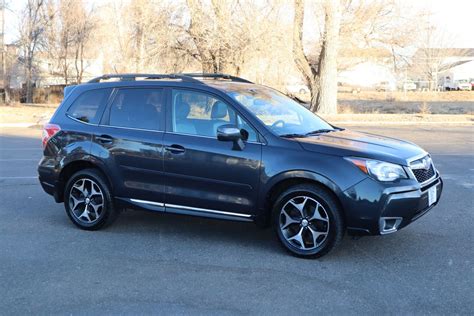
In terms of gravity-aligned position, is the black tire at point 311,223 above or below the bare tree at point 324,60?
below

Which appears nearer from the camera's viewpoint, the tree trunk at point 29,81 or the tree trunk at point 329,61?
the tree trunk at point 329,61

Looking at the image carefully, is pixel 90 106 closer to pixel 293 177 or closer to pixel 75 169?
pixel 75 169

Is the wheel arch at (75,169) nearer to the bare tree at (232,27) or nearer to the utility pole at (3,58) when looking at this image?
the bare tree at (232,27)

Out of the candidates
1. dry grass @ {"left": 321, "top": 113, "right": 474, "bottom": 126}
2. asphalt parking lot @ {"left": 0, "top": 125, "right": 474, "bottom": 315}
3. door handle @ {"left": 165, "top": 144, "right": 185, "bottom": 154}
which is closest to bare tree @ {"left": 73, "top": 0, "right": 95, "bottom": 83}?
dry grass @ {"left": 321, "top": 113, "right": 474, "bottom": 126}

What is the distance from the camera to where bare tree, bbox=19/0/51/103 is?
39.4 m

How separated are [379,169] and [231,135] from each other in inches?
56.8

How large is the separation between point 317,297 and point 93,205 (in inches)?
120

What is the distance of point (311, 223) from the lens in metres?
5.01

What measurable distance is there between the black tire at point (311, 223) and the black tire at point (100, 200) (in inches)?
79.0

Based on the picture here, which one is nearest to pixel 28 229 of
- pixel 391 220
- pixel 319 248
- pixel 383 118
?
pixel 319 248

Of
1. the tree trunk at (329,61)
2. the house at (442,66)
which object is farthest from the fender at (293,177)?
the house at (442,66)

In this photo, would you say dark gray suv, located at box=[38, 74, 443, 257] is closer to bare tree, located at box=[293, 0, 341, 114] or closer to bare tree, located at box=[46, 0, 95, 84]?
bare tree, located at box=[293, 0, 341, 114]

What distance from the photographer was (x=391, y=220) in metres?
4.83

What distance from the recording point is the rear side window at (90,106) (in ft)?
20.0
